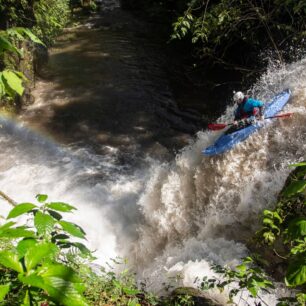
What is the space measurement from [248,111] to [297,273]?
5490 mm

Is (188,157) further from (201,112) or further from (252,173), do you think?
(201,112)

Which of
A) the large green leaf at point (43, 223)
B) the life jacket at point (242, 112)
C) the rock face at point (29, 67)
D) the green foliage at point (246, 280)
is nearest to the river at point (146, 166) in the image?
the rock face at point (29, 67)

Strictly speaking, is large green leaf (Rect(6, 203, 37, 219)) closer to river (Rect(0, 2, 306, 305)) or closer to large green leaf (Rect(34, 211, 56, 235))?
large green leaf (Rect(34, 211, 56, 235))

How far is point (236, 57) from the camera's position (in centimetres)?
1204

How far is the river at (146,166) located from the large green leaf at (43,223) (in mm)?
3196

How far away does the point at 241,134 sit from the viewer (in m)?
6.38

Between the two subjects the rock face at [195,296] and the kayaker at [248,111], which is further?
the kayaker at [248,111]

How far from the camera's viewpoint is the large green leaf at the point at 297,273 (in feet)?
4.52

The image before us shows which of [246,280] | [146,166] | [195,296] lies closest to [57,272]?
[246,280]

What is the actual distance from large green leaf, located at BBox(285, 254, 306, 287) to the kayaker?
17.2ft

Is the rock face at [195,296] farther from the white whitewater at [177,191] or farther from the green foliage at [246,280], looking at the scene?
the green foliage at [246,280]

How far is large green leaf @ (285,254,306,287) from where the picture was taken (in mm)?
1379

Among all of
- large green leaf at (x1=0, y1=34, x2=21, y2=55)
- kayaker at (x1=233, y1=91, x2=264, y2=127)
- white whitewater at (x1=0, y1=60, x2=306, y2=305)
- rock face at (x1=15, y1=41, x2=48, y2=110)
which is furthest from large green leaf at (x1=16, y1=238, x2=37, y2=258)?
rock face at (x1=15, y1=41, x2=48, y2=110)

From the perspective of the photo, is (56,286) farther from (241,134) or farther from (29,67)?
(29,67)
